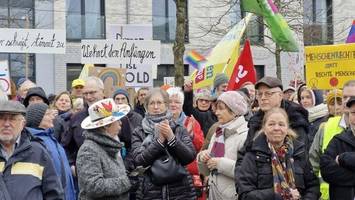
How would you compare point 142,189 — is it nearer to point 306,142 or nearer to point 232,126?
point 232,126

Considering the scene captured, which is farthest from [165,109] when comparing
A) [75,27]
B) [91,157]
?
[75,27]

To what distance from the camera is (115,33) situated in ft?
40.4

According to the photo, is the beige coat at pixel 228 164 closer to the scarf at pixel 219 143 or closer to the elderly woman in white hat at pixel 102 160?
the scarf at pixel 219 143

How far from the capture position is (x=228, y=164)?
598 cm

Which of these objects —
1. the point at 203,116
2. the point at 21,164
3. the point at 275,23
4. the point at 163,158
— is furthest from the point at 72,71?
the point at 21,164

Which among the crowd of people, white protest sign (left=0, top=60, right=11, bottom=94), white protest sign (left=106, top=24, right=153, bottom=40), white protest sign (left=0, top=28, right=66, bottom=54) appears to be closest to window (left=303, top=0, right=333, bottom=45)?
white protest sign (left=106, top=24, right=153, bottom=40)

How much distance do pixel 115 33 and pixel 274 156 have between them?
759 centimetres

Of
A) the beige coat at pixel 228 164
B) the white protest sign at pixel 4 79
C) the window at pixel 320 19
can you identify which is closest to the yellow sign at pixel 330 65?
the beige coat at pixel 228 164

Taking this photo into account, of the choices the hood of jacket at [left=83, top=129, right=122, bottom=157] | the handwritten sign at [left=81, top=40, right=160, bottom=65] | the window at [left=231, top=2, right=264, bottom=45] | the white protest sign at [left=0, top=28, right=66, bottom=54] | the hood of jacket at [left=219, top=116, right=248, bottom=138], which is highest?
the window at [left=231, top=2, right=264, bottom=45]

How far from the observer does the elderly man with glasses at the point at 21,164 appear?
449 centimetres

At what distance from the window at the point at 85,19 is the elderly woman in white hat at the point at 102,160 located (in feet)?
70.7

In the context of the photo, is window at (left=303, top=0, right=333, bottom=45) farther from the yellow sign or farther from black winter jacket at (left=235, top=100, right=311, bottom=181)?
black winter jacket at (left=235, top=100, right=311, bottom=181)

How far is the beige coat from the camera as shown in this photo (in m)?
6.01

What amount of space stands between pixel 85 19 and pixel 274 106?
22.4 meters
